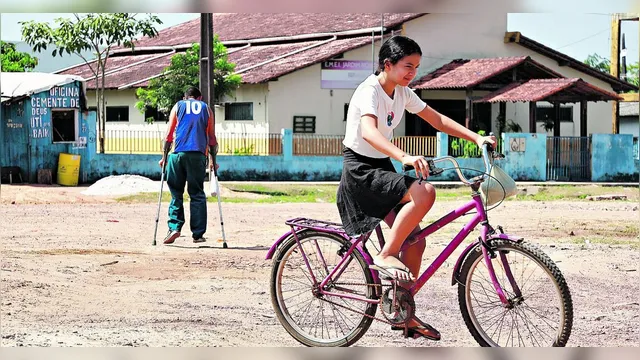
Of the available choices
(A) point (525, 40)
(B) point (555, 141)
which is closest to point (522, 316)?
(B) point (555, 141)

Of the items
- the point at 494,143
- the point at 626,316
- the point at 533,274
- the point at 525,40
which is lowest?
the point at 626,316

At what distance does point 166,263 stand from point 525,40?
93.2 feet

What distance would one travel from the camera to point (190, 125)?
11570 mm

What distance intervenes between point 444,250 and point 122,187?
1634 cm

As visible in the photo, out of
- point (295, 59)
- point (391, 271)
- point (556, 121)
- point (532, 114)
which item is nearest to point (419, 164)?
point (391, 271)

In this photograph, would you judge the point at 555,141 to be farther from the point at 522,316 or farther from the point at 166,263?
the point at 522,316

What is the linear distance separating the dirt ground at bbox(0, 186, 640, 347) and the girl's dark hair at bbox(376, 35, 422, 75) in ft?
5.55

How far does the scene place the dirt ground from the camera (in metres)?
6.54

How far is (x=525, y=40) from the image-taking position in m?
36.6

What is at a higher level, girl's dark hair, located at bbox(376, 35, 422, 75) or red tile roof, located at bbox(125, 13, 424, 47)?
red tile roof, located at bbox(125, 13, 424, 47)

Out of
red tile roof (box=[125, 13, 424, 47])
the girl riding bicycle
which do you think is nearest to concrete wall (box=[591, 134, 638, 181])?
red tile roof (box=[125, 13, 424, 47])

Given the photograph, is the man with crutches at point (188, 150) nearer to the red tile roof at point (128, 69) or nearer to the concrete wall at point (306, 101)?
the concrete wall at point (306, 101)

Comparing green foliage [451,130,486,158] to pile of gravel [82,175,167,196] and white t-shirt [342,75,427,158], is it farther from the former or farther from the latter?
white t-shirt [342,75,427,158]

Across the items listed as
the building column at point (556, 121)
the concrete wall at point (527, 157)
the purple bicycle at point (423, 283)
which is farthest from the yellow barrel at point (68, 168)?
the purple bicycle at point (423, 283)
